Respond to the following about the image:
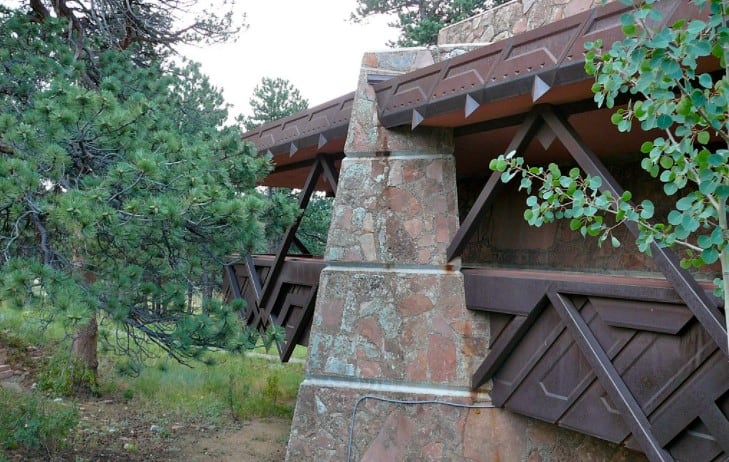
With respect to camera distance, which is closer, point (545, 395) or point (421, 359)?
point (545, 395)

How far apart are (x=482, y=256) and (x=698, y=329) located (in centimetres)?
433

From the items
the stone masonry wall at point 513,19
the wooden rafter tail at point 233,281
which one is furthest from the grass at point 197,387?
the stone masonry wall at point 513,19

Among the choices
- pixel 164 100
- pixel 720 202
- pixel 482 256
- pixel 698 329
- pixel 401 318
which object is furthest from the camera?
pixel 482 256

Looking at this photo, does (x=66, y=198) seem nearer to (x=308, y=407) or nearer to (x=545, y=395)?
(x=308, y=407)

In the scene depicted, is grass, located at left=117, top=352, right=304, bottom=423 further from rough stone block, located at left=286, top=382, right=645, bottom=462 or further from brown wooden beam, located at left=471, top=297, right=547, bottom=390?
brown wooden beam, located at left=471, top=297, right=547, bottom=390

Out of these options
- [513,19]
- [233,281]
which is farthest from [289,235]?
[513,19]

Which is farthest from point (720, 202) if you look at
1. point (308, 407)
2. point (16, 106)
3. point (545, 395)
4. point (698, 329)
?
point (16, 106)

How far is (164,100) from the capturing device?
21.0ft

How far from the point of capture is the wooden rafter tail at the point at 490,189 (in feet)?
14.2

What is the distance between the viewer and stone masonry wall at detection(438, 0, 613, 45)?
18.8ft

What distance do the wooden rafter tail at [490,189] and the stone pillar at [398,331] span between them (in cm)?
14

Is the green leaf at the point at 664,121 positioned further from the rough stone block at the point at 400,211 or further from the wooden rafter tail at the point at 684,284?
the rough stone block at the point at 400,211

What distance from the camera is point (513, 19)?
6.31 meters

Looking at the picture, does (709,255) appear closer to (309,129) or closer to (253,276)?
(309,129)
